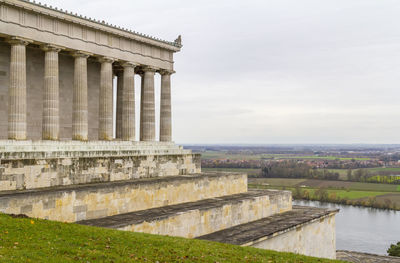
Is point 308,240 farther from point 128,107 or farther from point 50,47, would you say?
point 50,47

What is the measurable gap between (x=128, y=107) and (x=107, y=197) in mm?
10754

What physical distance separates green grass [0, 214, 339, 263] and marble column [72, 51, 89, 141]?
12871mm

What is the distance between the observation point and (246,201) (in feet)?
94.6

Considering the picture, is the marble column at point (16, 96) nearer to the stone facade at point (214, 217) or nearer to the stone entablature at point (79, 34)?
the stone entablature at point (79, 34)

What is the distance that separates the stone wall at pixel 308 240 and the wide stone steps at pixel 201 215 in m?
3.07

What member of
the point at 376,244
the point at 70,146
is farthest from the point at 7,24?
the point at 376,244

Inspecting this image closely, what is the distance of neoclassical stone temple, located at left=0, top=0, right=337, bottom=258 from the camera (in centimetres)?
2173

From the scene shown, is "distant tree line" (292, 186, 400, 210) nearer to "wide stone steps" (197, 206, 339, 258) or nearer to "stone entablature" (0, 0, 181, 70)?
"wide stone steps" (197, 206, 339, 258)

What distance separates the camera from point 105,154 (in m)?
26.6

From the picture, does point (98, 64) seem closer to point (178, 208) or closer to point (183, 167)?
point (183, 167)

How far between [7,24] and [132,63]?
9.99m

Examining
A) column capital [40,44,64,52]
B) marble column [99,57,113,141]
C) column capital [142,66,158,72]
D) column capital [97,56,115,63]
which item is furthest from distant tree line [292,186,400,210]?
column capital [40,44,64,52]

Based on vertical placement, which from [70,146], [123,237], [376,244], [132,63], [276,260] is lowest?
[376,244]

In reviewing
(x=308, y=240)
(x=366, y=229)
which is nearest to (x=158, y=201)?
(x=308, y=240)
